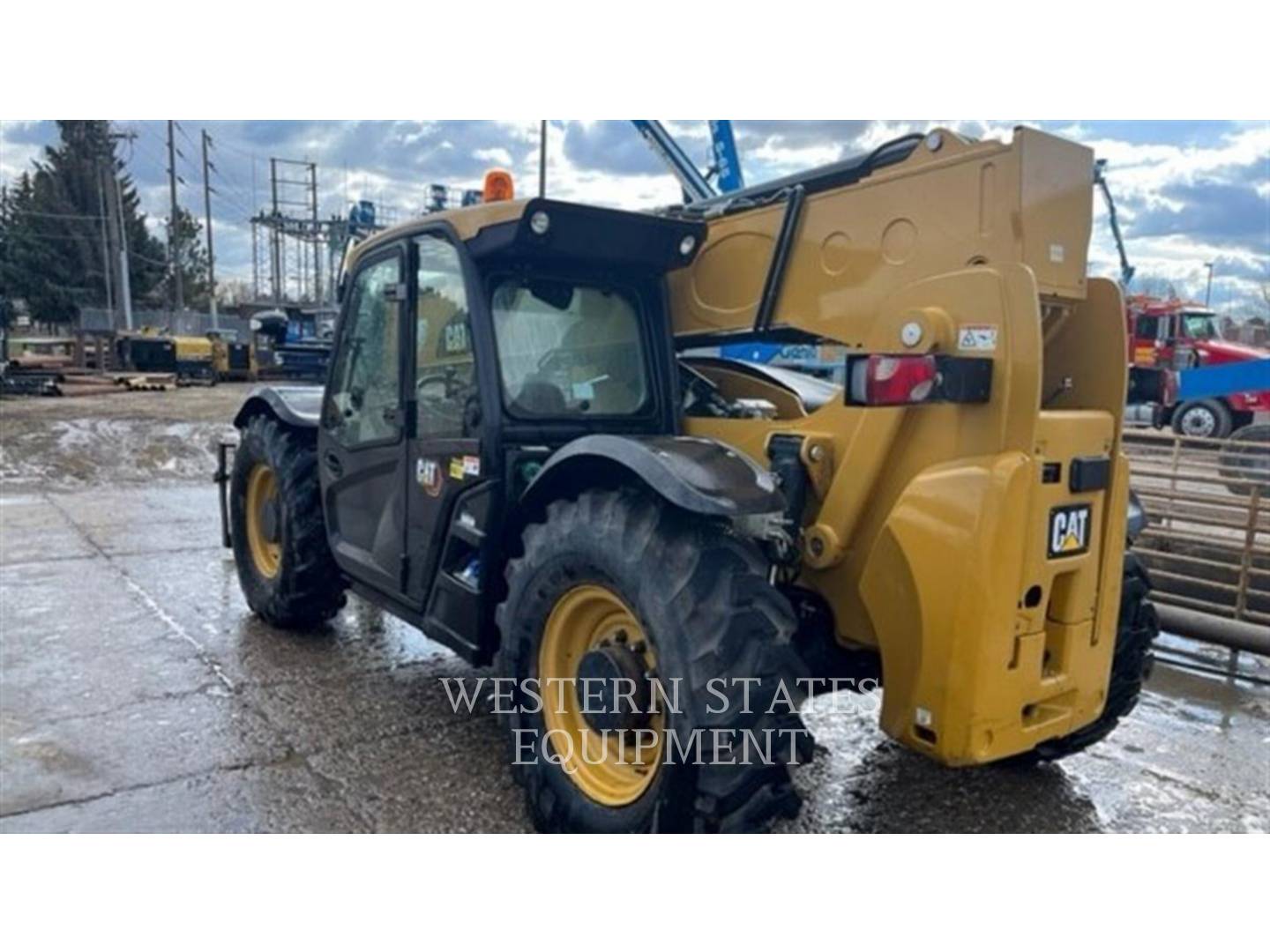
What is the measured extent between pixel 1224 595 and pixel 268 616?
232 inches

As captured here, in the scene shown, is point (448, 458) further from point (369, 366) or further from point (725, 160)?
point (725, 160)

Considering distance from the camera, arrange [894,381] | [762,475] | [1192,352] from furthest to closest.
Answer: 1. [1192,352]
2. [762,475]
3. [894,381]

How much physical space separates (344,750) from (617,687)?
1539 mm

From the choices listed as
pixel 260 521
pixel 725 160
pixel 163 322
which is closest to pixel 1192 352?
pixel 725 160

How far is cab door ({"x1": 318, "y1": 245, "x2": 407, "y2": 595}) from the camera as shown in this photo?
409 centimetres

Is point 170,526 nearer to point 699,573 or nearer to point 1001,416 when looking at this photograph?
point 699,573

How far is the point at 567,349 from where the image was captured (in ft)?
12.3

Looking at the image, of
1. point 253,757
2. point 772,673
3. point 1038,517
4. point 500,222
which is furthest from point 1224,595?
point 253,757

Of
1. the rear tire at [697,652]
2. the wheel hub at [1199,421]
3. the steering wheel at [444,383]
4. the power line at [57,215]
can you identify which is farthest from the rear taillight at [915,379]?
the power line at [57,215]

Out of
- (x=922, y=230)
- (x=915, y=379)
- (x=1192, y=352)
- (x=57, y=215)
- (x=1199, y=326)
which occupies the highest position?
(x=57, y=215)

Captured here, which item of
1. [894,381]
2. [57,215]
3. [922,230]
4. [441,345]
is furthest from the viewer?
[57,215]

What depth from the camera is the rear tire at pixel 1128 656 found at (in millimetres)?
3422

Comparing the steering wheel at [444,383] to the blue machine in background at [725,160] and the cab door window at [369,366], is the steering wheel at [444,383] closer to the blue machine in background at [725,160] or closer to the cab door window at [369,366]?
the cab door window at [369,366]

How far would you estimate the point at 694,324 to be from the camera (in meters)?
3.89
